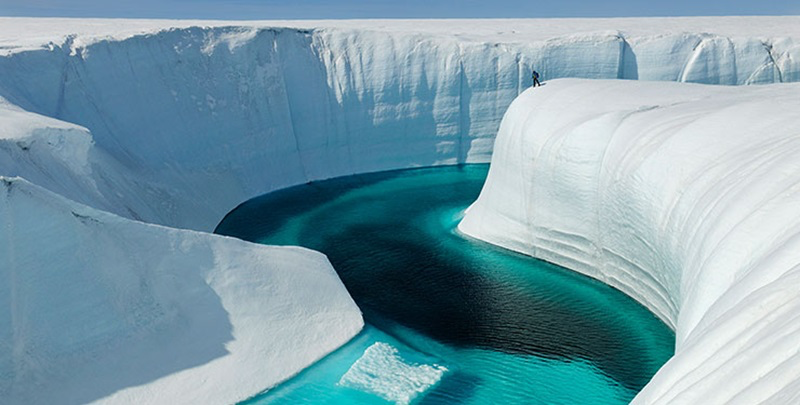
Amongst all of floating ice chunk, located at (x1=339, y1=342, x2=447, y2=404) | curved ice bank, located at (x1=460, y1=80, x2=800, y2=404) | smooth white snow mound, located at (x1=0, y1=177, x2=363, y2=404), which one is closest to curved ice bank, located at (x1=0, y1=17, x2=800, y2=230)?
smooth white snow mound, located at (x1=0, y1=177, x2=363, y2=404)

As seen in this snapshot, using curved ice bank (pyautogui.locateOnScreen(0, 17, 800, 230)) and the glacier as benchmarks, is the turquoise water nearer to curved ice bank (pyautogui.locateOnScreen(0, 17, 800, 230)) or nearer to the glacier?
the glacier

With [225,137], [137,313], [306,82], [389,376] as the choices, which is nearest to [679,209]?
[389,376]

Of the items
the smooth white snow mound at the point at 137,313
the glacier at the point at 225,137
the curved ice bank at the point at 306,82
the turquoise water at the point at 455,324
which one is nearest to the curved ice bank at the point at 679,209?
the glacier at the point at 225,137

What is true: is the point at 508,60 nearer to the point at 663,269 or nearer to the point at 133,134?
the point at 133,134

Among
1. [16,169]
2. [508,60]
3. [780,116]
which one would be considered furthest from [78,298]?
[508,60]

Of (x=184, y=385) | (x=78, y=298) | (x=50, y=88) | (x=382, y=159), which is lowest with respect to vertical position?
(x=382, y=159)

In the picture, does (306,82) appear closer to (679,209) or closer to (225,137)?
(225,137)
